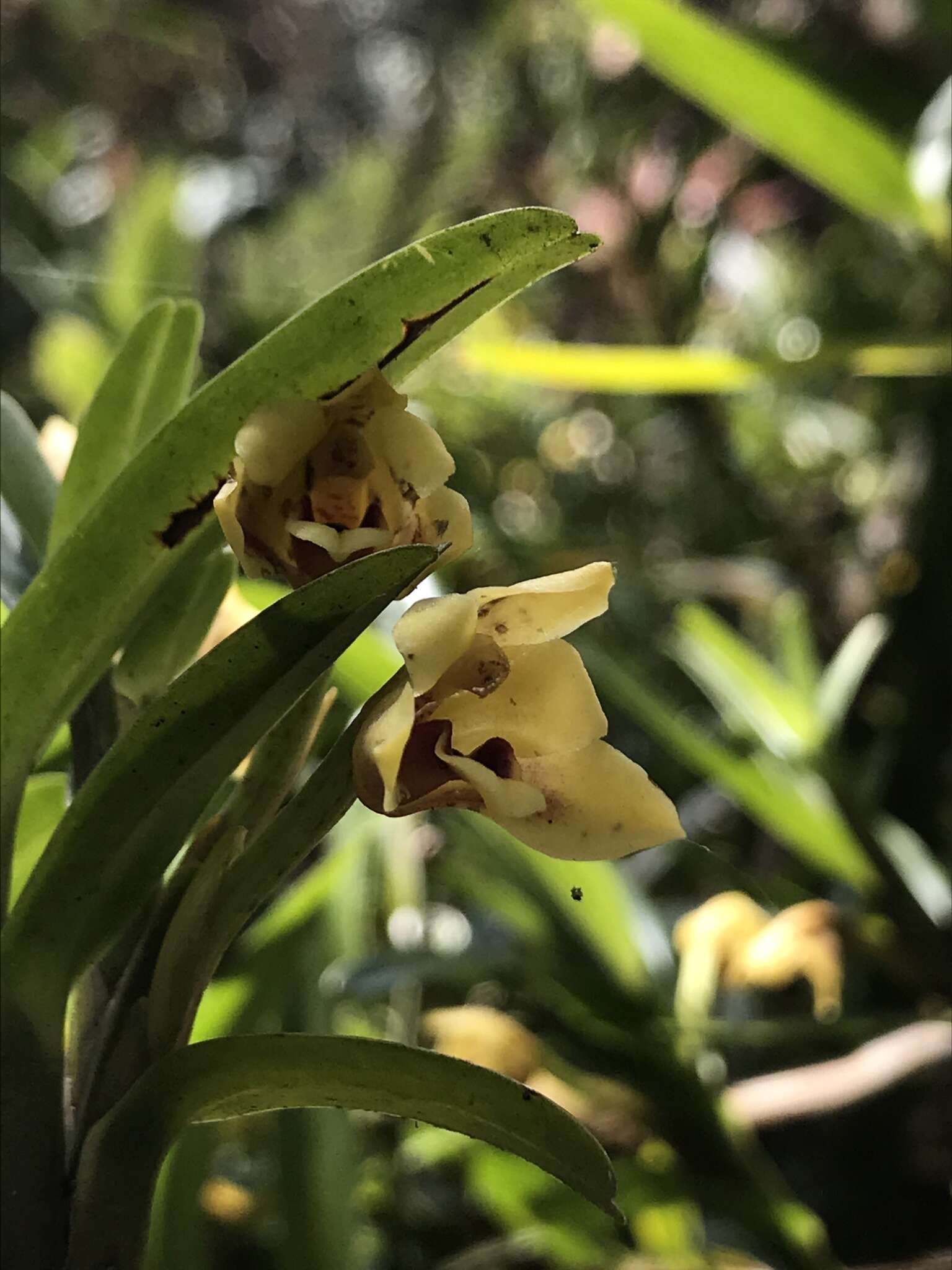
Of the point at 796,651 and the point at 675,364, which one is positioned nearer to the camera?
the point at 675,364

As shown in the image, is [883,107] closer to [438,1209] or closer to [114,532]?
[114,532]

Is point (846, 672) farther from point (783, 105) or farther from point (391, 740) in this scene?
point (391, 740)

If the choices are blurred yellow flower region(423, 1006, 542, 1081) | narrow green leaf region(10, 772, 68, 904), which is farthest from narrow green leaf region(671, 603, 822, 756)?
narrow green leaf region(10, 772, 68, 904)

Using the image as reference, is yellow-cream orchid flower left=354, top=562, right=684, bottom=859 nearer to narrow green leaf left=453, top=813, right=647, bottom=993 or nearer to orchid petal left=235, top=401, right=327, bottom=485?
orchid petal left=235, top=401, right=327, bottom=485

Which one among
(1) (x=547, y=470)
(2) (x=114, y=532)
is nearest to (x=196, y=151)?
(1) (x=547, y=470)

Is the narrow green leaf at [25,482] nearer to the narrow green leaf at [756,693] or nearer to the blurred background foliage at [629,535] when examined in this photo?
the blurred background foliage at [629,535]

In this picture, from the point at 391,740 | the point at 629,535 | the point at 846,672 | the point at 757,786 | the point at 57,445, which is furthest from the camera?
the point at 629,535

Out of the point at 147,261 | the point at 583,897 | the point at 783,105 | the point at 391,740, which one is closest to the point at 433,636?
the point at 391,740
